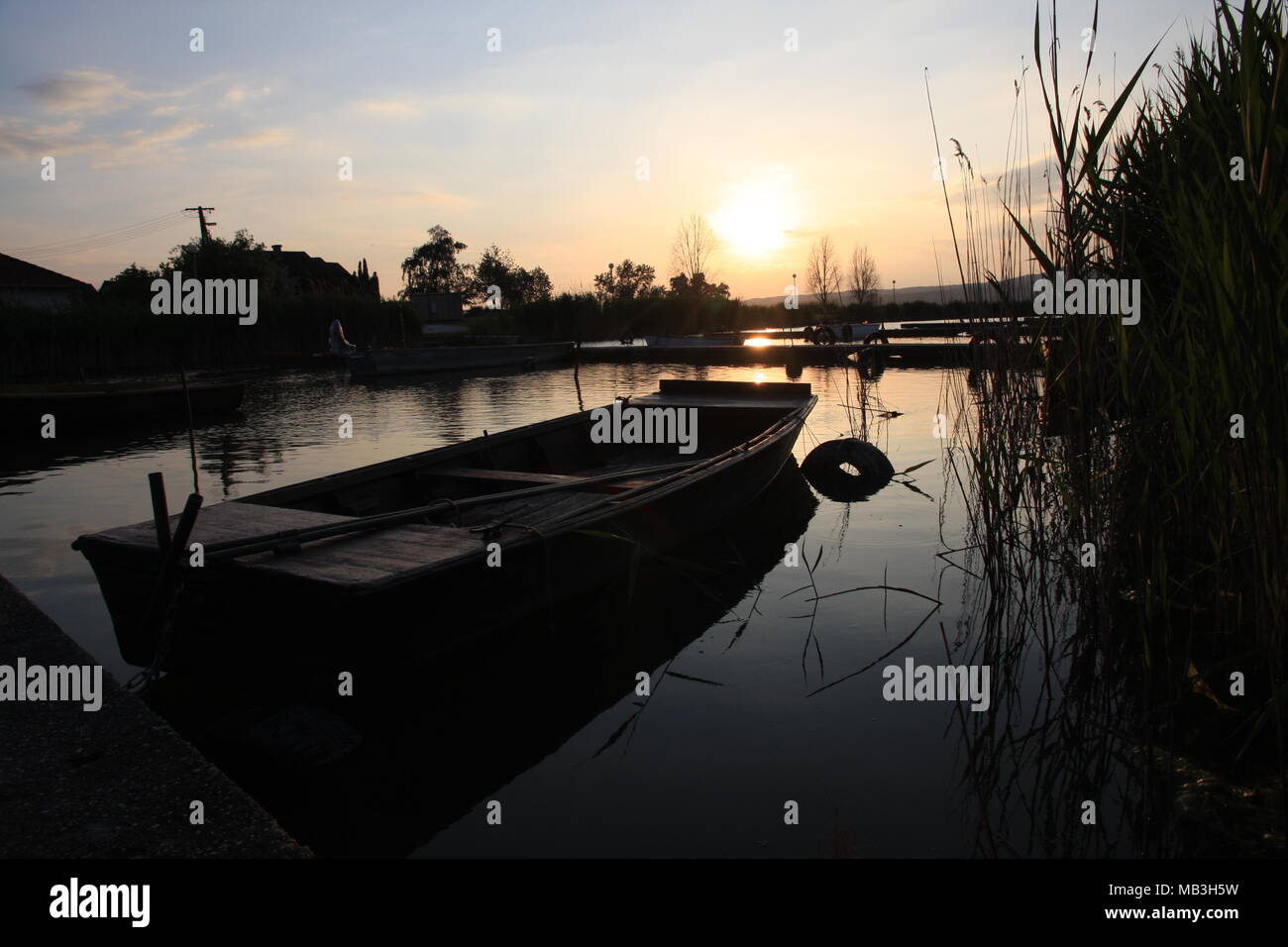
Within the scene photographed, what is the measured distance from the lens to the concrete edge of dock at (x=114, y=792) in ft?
8.79

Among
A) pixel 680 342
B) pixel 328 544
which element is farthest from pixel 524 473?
pixel 680 342

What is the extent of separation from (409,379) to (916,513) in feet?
80.2

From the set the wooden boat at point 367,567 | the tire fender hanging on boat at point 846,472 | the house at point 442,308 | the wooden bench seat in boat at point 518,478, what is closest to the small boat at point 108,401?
the wooden bench seat in boat at point 518,478

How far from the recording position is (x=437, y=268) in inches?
3999

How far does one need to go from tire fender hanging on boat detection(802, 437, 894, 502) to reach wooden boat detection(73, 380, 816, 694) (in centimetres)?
429

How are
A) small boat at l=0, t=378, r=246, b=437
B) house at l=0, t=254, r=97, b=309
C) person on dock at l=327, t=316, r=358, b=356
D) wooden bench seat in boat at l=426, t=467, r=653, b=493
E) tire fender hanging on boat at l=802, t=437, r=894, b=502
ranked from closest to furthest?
wooden bench seat in boat at l=426, t=467, r=653, b=493 < tire fender hanging on boat at l=802, t=437, r=894, b=502 < small boat at l=0, t=378, r=246, b=437 < person on dock at l=327, t=316, r=358, b=356 < house at l=0, t=254, r=97, b=309

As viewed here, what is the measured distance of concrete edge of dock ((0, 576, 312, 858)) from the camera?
2680mm

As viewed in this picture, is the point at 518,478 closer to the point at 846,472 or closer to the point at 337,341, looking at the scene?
the point at 846,472

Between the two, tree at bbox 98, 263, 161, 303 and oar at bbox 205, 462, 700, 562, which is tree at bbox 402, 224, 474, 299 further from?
oar at bbox 205, 462, 700, 562

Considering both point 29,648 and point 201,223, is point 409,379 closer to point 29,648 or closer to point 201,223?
point 201,223

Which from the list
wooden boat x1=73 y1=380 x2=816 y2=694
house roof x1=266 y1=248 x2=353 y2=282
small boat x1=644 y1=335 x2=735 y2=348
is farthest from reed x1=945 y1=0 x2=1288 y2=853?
house roof x1=266 y1=248 x2=353 y2=282

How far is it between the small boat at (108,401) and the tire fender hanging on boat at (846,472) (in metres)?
11.1

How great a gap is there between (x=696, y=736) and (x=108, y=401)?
16.3m
